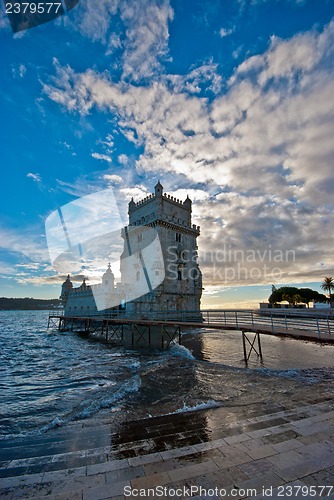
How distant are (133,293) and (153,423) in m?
34.9

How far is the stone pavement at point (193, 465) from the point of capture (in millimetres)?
3340

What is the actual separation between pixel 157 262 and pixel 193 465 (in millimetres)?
35259

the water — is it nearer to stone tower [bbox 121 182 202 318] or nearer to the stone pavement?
the stone pavement

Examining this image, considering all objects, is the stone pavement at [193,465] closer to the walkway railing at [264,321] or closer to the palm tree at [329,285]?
the walkway railing at [264,321]

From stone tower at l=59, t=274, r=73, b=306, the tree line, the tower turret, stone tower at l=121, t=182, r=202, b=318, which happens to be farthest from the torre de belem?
the tree line

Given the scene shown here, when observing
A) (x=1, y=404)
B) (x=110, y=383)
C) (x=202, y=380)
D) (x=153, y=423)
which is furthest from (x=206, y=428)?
(x=1, y=404)

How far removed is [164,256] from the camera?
4003 cm

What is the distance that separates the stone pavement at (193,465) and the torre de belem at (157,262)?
31.0 metres

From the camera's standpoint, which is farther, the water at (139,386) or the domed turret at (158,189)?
the domed turret at (158,189)

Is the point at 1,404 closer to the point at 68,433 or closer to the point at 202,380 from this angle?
the point at 68,433

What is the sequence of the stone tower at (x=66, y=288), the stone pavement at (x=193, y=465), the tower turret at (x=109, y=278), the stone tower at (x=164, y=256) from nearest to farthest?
the stone pavement at (x=193, y=465) → the stone tower at (x=164, y=256) → the tower turret at (x=109, y=278) → the stone tower at (x=66, y=288)

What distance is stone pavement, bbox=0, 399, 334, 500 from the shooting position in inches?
131

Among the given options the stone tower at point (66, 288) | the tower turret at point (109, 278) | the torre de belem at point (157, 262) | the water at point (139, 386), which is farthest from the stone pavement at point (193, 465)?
the stone tower at point (66, 288)

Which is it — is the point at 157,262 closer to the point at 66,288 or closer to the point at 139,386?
the point at 139,386
